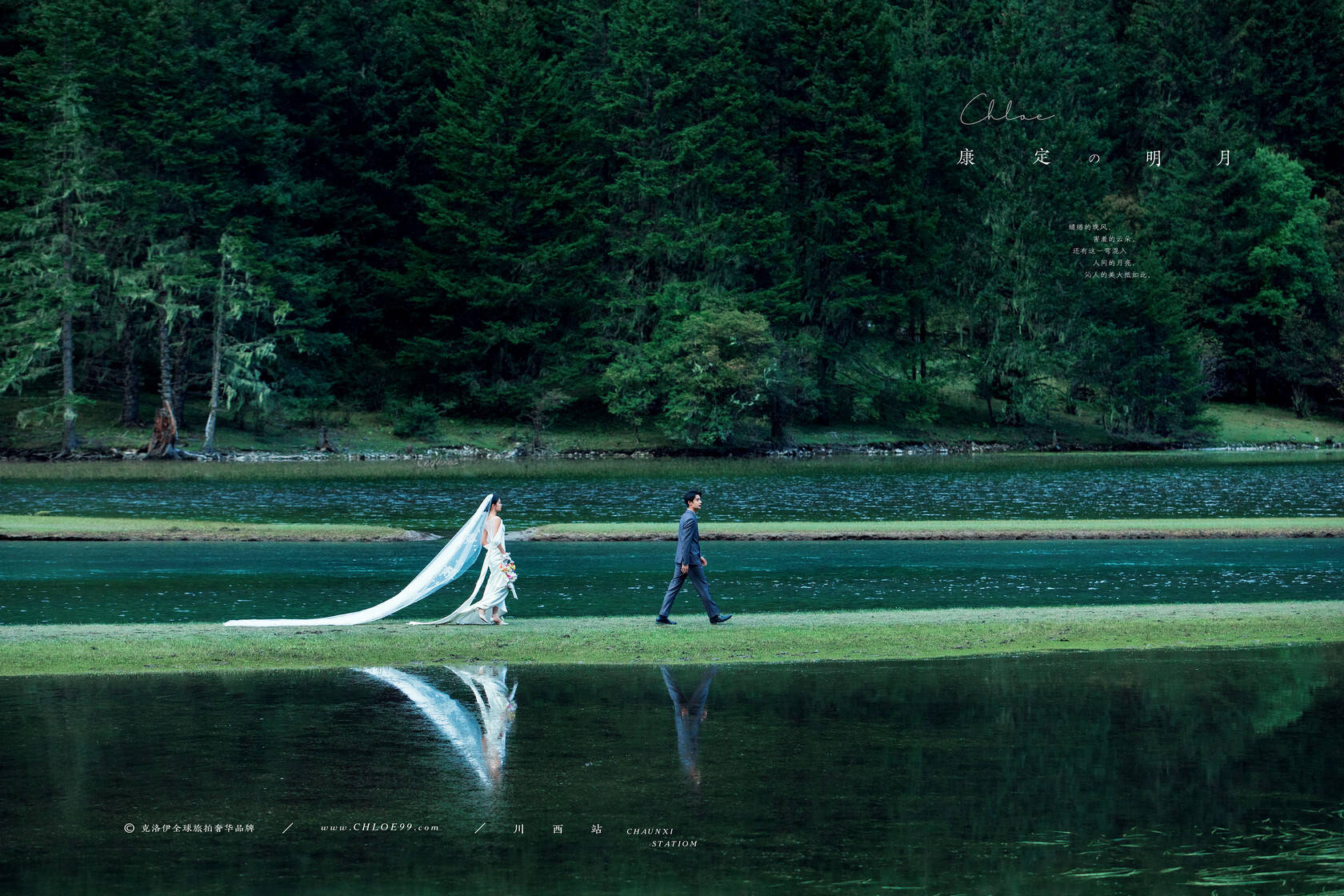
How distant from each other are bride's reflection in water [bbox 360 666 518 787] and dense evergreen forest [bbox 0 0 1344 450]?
5995cm

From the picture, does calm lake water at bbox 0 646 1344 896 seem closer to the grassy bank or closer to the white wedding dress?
the grassy bank

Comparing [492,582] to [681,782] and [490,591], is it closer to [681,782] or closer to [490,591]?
[490,591]

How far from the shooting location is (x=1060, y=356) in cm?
8975

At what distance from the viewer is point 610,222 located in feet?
295

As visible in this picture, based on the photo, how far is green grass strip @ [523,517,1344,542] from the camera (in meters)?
38.5

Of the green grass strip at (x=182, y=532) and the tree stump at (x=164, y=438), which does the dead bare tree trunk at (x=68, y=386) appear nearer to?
the tree stump at (x=164, y=438)

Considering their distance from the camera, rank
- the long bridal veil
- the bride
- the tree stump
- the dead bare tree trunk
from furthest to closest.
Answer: the tree stump → the dead bare tree trunk → the bride → the long bridal veil

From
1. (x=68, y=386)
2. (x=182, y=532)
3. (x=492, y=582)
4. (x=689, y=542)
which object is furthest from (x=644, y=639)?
(x=68, y=386)

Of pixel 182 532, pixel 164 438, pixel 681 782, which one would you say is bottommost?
pixel 164 438

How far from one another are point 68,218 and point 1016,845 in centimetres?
7365

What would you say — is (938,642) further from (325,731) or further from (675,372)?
(675,372)
